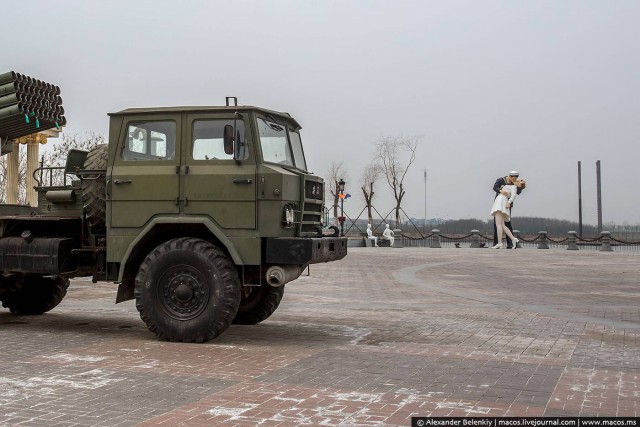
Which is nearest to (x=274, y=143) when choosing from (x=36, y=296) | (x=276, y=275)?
(x=276, y=275)

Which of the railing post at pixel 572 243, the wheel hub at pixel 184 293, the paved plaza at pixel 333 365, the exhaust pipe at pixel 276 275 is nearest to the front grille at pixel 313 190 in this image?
the exhaust pipe at pixel 276 275

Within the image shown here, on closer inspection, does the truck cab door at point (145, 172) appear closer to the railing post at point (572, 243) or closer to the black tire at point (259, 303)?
the black tire at point (259, 303)

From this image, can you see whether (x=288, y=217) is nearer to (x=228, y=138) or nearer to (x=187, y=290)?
(x=228, y=138)

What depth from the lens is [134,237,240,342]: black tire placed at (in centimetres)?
790

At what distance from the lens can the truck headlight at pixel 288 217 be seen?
26.2ft

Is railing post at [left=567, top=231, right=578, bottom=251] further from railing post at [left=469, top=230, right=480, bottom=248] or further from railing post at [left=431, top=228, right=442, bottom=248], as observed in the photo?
railing post at [left=431, top=228, right=442, bottom=248]

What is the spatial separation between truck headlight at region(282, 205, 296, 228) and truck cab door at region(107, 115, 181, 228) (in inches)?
51.2

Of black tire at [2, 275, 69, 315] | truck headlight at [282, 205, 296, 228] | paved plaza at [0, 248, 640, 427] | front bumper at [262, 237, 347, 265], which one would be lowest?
paved plaza at [0, 248, 640, 427]

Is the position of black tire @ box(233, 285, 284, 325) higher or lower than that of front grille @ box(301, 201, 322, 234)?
lower

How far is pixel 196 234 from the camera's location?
8453mm

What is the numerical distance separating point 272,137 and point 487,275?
13.2 metres

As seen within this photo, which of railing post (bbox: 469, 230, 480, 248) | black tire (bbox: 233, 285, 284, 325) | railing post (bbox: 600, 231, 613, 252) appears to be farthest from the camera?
railing post (bbox: 469, 230, 480, 248)

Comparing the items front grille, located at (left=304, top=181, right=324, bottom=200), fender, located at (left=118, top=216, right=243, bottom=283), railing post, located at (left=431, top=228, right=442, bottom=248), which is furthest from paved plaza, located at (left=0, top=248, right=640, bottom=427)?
railing post, located at (left=431, top=228, right=442, bottom=248)

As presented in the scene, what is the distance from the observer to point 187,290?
26.2 feet
